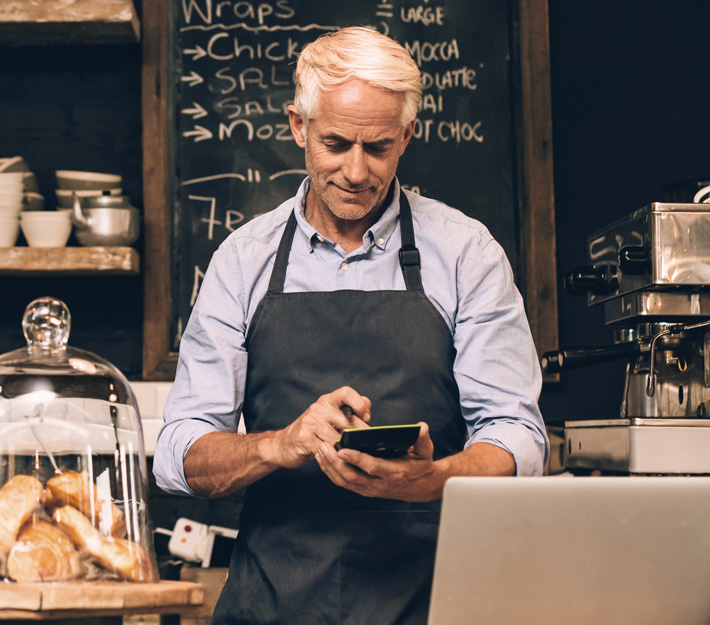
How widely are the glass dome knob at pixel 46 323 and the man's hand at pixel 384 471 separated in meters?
0.39

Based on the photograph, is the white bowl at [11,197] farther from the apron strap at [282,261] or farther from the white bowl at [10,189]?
the apron strap at [282,261]

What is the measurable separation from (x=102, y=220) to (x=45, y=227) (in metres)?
0.16

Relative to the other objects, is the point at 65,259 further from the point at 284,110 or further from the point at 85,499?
the point at 85,499

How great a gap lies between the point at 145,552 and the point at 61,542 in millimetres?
132

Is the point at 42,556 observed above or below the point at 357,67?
below

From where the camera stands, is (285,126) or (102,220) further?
(285,126)

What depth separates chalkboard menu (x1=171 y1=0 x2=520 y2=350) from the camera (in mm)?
2893

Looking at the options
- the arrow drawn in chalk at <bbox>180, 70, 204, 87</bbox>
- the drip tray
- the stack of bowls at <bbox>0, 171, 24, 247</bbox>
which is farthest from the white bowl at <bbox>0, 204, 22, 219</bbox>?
the drip tray

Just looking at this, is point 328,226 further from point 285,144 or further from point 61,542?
point 285,144

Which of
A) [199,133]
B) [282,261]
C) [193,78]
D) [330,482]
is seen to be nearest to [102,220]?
[199,133]

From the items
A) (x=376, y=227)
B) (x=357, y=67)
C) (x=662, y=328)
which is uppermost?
(x=357, y=67)

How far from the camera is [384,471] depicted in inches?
51.8

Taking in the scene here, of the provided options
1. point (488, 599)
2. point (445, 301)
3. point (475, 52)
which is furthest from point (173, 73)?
point (488, 599)

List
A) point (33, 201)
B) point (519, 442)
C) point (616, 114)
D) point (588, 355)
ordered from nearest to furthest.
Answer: point (519, 442)
point (588, 355)
point (33, 201)
point (616, 114)
